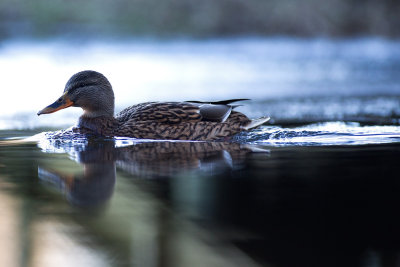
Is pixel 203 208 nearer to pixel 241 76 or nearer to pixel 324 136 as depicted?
pixel 324 136

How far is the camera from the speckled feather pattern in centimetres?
750

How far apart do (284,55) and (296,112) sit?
9104 mm

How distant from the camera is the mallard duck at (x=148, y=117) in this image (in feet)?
24.7

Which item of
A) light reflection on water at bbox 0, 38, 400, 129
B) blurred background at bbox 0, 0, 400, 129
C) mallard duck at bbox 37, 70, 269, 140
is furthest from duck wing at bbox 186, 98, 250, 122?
light reflection on water at bbox 0, 38, 400, 129

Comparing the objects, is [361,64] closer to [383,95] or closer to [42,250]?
[383,95]

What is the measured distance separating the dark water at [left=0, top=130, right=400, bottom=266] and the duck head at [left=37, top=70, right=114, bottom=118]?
1.45m

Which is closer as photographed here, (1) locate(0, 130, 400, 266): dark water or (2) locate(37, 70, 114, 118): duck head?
(1) locate(0, 130, 400, 266): dark water

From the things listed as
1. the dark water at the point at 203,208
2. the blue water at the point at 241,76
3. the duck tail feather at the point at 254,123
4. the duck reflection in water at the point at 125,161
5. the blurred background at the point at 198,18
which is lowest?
A: the dark water at the point at 203,208

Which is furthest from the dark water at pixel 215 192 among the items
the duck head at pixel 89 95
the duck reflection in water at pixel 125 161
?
the duck head at pixel 89 95

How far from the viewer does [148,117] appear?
7613mm

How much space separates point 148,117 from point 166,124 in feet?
0.68

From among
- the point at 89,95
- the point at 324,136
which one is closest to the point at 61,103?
the point at 89,95

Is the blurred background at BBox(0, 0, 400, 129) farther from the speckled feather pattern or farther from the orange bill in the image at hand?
the speckled feather pattern

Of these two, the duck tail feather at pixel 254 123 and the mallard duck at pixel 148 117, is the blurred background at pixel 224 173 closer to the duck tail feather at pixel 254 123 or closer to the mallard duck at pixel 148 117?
the duck tail feather at pixel 254 123
